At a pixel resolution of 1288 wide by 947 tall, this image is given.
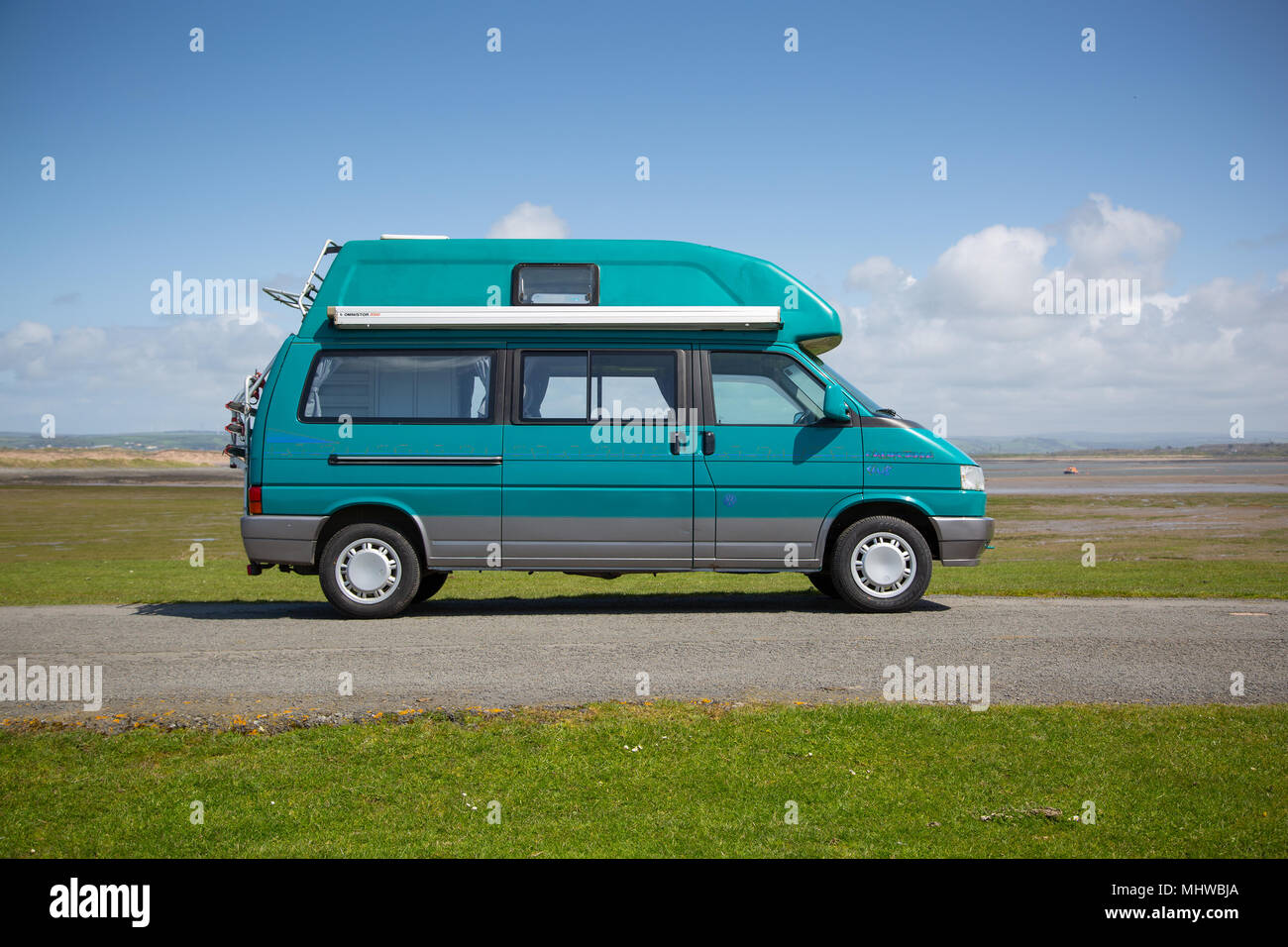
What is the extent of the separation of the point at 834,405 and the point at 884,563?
61.6 inches

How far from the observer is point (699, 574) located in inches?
716

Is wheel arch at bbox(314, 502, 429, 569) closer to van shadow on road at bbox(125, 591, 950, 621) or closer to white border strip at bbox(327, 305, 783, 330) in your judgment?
van shadow on road at bbox(125, 591, 950, 621)

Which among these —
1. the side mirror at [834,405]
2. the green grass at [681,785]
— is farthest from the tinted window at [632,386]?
the green grass at [681,785]

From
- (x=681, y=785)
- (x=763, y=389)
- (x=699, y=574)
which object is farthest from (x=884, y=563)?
(x=699, y=574)

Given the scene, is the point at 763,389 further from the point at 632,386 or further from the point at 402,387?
the point at 402,387

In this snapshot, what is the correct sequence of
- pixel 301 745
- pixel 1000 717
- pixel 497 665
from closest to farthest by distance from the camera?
1. pixel 301 745
2. pixel 1000 717
3. pixel 497 665

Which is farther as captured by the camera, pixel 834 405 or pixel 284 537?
pixel 284 537

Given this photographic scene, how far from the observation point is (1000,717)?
544 cm

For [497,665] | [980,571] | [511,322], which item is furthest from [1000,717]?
[980,571]

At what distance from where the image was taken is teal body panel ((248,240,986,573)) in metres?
9.05
